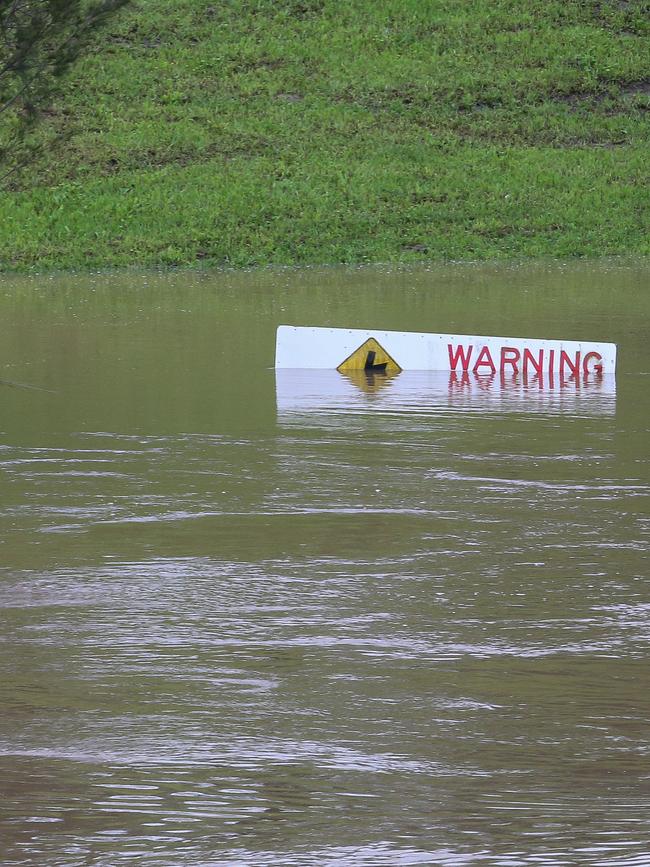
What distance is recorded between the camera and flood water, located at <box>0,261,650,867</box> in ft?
Result: 14.3

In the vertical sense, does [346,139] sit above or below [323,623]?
above

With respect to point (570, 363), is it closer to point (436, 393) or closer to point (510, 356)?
point (510, 356)

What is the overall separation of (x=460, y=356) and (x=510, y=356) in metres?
0.52

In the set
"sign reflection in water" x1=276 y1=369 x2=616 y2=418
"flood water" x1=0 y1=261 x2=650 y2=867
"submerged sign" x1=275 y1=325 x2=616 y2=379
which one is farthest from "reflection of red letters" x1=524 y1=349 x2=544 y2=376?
"flood water" x1=0 y1=261 x2=650 y2=867

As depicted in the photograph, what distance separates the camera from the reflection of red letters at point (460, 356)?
1434 centimetres

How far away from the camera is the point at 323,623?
6.45 meters

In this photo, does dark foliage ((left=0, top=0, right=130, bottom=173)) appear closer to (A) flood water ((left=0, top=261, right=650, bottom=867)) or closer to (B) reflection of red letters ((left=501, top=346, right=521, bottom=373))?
(A) flood water ((left=0, top=261, right=650, bottom=867))

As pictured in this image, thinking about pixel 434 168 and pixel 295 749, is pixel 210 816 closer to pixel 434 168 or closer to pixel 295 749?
pixel 295 749

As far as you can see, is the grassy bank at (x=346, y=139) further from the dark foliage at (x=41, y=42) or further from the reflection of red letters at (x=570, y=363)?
the dark foliage at (x=41, y=42)

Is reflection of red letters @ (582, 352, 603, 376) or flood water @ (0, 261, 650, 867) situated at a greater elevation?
reflection of red letters @ (582, 352, 603, 376)

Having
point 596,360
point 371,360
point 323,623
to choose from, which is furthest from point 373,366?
point 323,623

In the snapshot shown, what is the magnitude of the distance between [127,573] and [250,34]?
3728 cm

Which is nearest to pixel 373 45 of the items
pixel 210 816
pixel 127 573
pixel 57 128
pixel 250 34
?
pixel 250 34

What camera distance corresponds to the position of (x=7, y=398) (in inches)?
516
